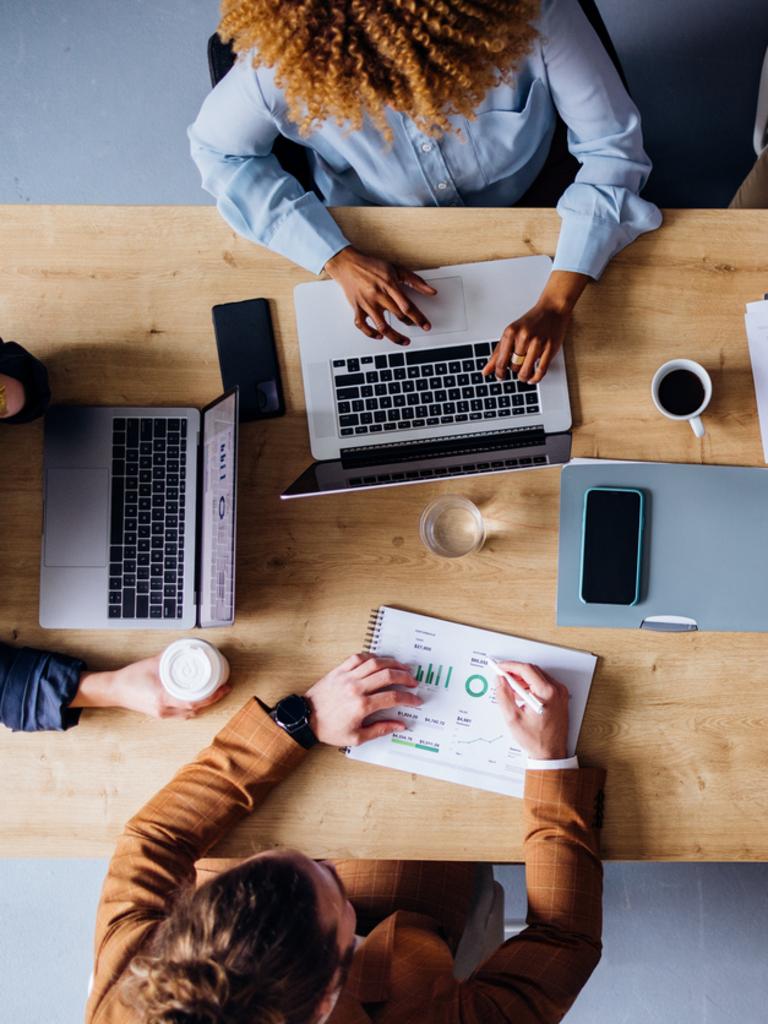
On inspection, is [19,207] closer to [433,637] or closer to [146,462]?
[146,462]

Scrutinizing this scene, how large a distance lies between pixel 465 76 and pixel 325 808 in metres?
0.96

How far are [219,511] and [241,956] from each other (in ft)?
1.78

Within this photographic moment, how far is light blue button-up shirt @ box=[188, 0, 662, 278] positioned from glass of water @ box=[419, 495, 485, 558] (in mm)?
375

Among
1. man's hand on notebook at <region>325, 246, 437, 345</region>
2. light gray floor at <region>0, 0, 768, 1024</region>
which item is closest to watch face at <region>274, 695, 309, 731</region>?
man's hand on notebook at <region>325, 246, 437, 345</region>

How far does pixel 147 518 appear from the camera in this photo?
3.87 feet

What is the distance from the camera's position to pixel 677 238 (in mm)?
1214

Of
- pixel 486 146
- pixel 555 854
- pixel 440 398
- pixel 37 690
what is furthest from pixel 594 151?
pixel 37 690

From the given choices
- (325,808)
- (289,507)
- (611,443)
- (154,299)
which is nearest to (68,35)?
(154,299)

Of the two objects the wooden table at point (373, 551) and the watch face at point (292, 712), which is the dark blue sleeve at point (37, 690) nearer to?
the wooden table at point (373, 551)

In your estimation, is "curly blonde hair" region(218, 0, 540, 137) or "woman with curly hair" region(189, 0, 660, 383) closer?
"curly blonde hair" region(218, 0, 540, 137)

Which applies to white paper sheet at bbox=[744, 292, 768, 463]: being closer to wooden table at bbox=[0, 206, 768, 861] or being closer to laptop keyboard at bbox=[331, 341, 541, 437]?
wooden table at bbox=[0, 206, 768, 861]

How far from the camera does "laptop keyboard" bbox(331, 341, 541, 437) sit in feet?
3.90

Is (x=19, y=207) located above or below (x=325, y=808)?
above

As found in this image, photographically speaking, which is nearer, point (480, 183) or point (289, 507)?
point (289, 507)
